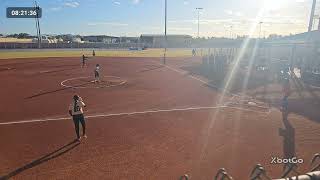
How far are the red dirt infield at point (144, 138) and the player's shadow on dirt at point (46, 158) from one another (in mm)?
31

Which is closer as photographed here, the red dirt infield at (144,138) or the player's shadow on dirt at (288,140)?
the red dirt infield at (144,138)

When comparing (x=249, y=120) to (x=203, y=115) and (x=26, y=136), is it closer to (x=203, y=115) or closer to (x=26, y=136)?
(x=203, y=115)

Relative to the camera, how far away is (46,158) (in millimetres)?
10445

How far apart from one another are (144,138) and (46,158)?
13.0 ft

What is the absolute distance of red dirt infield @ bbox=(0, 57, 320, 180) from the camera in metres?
9.80

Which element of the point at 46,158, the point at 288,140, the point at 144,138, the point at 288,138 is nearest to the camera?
the point at 46,158

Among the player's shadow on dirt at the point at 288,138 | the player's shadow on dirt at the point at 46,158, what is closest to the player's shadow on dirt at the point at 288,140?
the player's shadow on dirt at the point at 288,138

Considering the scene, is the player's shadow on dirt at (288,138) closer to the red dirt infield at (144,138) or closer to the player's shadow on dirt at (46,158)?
the red dirt infield at (144,138)

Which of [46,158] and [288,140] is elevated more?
[288,140]

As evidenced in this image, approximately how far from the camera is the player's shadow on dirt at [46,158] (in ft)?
30.6

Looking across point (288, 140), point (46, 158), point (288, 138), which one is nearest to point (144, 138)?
point (46, 158)

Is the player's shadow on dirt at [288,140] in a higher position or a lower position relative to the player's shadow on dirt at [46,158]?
higher

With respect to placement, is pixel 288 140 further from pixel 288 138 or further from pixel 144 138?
pixel 144 138

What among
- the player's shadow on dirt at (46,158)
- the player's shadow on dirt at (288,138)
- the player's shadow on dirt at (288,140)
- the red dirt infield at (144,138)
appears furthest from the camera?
the player's shadow on dirt at (288,138)
